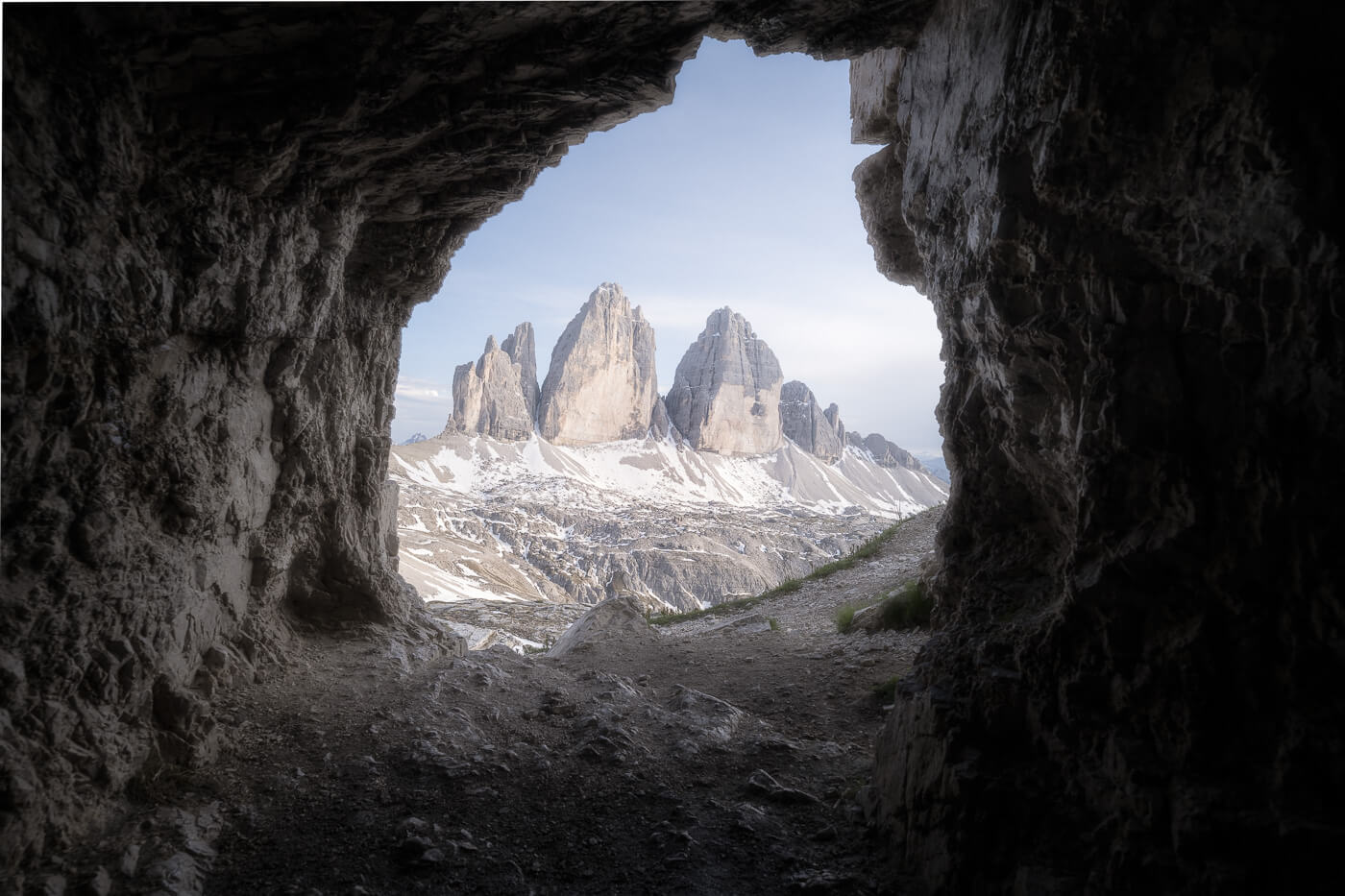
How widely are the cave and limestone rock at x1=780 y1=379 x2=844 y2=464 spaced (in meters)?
158

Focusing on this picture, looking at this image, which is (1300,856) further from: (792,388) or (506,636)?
(792,388)

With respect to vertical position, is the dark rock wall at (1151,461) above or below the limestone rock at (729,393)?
below

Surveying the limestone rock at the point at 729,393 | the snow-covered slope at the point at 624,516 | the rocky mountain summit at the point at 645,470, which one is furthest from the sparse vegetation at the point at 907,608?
the limestone rock at the point at 729,393

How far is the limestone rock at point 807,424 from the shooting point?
533ft

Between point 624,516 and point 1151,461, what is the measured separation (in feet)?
312

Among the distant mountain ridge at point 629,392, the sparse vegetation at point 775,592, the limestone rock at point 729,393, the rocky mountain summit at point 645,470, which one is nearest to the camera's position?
the sparse vegetation at point 775,592

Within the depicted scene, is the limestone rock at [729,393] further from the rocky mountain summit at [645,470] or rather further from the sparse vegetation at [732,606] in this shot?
the sparse vegetation at [732,606]

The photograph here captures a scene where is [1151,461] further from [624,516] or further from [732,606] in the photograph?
[624,516]

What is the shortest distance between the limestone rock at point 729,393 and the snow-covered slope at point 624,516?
5.00 m

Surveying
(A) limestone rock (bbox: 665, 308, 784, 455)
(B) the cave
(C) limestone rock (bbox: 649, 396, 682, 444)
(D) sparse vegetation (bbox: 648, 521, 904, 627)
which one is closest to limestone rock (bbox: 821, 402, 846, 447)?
(A) limestone rock (bbox: 665, 308, 784, 455)

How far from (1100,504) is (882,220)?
7.42 meters

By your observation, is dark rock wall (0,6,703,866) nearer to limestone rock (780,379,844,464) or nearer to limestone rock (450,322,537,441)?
limestone rock (450,322,537,441)

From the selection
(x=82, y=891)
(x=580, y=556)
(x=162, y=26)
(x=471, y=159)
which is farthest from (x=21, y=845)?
(x=580, y=556)

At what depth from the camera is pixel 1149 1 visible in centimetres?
360
